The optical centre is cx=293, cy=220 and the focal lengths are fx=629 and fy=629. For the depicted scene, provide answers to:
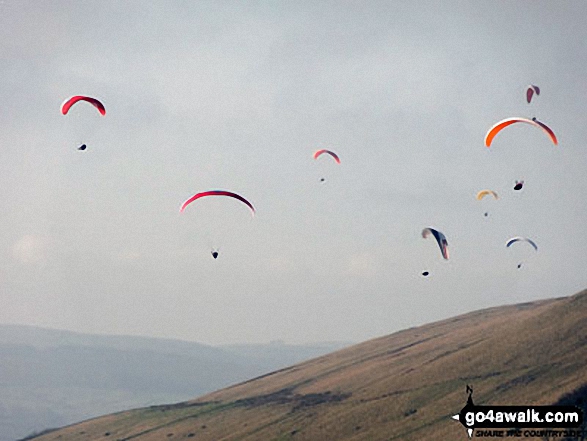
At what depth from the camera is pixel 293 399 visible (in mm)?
155250

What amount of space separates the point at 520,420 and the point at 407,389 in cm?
3631

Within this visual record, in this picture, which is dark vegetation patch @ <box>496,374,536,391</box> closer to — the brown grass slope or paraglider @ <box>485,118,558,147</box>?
the brown grass slope

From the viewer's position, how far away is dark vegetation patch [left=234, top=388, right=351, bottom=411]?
14212 cm

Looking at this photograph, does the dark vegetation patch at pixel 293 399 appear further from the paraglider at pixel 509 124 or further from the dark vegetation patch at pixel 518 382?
the paraglider at pixel 509 124

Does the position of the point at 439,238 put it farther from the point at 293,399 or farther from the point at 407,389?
the point at 293,399

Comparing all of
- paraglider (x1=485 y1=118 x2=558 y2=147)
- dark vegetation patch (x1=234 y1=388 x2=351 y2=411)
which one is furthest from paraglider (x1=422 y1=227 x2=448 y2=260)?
dark vegetation patch (x1=234 y1=388 x2=351 y2=411)

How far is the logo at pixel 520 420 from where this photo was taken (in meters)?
81.5

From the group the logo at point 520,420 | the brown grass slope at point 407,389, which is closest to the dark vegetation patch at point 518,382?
the brown grass slope at point 407,389

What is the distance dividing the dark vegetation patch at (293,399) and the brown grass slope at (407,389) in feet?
1.47

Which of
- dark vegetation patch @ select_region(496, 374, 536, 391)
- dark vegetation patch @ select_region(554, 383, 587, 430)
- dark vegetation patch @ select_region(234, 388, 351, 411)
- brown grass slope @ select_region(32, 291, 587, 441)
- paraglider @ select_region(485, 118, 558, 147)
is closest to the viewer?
paraglider @ select_region(485, 118, 558, 147)

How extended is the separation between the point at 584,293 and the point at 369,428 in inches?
2537

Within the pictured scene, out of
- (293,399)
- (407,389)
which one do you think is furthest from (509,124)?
(293,399)

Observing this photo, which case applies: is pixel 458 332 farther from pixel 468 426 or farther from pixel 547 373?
pixel 468 426

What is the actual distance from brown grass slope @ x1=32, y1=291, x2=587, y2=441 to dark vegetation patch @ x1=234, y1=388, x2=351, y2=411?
45 centimetres
